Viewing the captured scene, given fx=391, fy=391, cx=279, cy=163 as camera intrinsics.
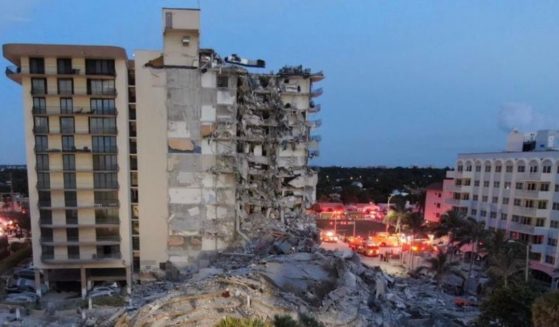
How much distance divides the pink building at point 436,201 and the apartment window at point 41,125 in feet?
202

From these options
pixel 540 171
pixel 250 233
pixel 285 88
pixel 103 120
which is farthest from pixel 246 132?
pixel 540 171

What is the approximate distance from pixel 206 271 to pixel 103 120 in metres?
20.1

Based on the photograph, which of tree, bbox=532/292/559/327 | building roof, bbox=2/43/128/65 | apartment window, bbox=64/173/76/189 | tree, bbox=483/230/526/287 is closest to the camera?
tree, bbox=532/292/559/327

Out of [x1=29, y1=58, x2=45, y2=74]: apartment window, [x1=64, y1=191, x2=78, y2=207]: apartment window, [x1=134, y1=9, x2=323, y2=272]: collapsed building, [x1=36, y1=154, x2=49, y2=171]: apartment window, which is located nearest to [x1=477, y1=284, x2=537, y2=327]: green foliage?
[x1=134, y1=9, x2=323, y2=272]: collapsed building

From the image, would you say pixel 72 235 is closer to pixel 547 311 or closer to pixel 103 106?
pixel 103 106

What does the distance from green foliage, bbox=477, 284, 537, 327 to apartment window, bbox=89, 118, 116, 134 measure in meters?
39.3

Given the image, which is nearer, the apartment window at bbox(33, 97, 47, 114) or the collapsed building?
the apartment window at bbox(33, 97, 47, 114)

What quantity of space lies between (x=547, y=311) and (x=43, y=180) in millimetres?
46206

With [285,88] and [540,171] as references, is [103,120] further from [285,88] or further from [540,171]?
[540,171]

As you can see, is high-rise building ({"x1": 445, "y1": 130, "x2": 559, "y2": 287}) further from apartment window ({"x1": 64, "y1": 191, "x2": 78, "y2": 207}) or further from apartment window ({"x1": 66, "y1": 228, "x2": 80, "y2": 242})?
apartment window ({"x1": 64, "y1": 191, "x2": 78, "y2": 207})

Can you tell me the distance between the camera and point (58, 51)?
41375 mm

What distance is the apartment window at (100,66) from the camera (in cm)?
4250

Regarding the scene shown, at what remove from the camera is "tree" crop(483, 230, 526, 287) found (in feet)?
Result: 123

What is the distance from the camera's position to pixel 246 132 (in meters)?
49.4
